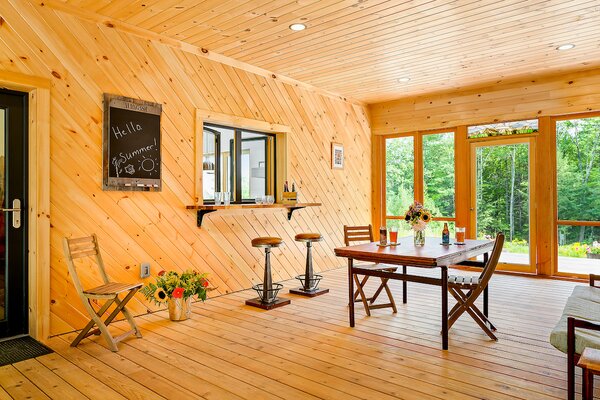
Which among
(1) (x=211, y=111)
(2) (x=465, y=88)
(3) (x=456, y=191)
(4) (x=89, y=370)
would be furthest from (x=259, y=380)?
(2) (x=465, y=88)

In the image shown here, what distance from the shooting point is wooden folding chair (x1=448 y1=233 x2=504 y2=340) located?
323cm

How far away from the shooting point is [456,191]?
6.66m

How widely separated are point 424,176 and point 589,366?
536 cm

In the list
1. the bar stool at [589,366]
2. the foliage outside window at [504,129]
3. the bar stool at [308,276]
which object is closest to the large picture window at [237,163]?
the bar stool at [308,276]

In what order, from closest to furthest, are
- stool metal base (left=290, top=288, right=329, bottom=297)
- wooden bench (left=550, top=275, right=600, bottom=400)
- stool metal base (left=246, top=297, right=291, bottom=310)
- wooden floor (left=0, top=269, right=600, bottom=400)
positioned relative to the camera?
wooden bench (left=550, top=275, right=600, bottom=400), wooden floor (left=0, top=269, right=600, bottom=400), stool metal base (left=246, top=297, right=291, bottom=310), stool metal base (left=290, top=288, right=329, bottom=297)

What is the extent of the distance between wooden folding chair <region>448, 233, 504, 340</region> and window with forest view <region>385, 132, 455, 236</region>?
11.5 feet

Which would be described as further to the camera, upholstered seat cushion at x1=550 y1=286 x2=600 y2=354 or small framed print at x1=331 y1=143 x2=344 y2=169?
small framed print at x1=331 y1=143 x2=344 y2=169

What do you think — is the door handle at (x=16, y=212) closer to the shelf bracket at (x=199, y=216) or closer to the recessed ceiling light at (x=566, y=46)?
the shelf bracket at (x=199, y=216)

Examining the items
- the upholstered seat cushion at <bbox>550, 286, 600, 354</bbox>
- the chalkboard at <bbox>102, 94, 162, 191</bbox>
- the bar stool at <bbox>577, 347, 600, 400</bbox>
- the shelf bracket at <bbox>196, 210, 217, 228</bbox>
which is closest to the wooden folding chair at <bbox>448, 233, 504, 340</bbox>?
the upholstered seat cushion at <bbox>550, 286, 600, 354</bbox>

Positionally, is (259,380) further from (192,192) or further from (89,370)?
(192,192)

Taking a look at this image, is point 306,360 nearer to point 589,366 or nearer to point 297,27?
point 589,366

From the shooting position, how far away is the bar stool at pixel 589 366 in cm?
183

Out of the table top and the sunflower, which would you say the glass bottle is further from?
the sunflower

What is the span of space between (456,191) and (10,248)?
588cm
